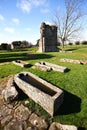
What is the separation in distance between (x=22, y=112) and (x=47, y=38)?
19.3 metres

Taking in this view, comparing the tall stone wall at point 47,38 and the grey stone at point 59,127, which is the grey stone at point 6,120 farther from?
the tall stone wall at point 47,38

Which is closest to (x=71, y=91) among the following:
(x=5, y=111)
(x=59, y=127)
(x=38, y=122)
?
(x=59, y=127)

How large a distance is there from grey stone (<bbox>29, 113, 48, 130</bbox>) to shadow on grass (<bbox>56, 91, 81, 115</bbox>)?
803mm

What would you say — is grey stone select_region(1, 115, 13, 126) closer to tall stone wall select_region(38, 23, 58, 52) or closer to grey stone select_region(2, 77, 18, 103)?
grey stone select_region(2, 77, 18, 103)

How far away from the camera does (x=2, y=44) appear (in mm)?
37500

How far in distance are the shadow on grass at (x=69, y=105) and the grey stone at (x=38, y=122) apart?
0.80 m

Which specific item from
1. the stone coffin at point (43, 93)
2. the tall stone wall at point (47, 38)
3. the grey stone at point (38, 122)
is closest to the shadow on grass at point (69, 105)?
the stone coffin at point (43, 93)

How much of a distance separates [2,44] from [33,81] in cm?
3044

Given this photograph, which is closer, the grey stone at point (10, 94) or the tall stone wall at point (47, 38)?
the grey stone at point (10, 94)

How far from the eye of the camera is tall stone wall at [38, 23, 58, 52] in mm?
24672

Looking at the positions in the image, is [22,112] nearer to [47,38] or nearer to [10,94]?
[10,94]

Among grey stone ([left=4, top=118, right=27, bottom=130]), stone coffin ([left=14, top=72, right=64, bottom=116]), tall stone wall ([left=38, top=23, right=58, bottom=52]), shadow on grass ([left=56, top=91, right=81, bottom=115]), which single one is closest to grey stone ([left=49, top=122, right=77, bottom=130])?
stone coffin ([left=14, top=72, right=64, bottom=116])

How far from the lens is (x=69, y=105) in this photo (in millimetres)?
7352

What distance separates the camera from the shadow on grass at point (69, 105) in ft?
22.9
